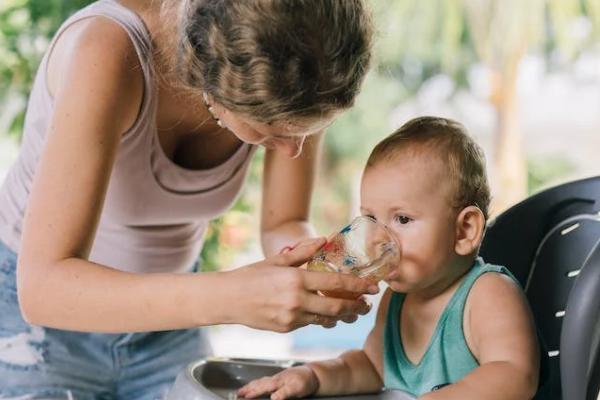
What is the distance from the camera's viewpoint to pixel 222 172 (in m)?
1.60

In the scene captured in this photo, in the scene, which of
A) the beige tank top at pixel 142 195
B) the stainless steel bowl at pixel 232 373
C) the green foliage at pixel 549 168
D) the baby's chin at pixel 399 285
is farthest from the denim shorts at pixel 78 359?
the green foliage at pixel 549 168

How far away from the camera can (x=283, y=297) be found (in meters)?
1.13

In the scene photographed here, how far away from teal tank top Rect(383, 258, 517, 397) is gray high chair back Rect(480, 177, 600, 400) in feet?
0.36

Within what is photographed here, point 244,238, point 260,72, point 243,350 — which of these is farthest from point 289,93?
point 243,350

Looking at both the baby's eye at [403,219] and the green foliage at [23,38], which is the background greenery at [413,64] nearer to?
the green foliage at [23,38]

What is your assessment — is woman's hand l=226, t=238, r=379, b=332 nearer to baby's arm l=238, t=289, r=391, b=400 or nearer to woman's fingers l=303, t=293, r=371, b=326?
woman's fingers l=303, t=293, r=371, b=326

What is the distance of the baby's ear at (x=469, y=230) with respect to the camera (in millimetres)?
1371

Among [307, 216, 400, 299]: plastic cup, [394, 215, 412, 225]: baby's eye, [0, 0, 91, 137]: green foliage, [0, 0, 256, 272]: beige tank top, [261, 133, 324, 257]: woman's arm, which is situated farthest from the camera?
[0, 0, 91, 137]: green foliage

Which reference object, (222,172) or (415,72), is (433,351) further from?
(415,72)

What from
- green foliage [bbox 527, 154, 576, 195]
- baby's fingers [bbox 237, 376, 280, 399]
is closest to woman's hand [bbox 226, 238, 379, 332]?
baby's fingers [bbox 237, 376, 280, 399]

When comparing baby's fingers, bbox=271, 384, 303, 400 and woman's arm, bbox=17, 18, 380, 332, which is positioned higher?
woman's arm, bbox=17, 18, 380, 332

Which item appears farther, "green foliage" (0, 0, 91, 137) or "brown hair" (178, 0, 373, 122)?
"green foliage" (0, 0, 91, 137)

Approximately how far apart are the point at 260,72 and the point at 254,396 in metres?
0.42

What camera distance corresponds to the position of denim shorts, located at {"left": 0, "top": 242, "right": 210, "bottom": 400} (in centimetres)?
152
